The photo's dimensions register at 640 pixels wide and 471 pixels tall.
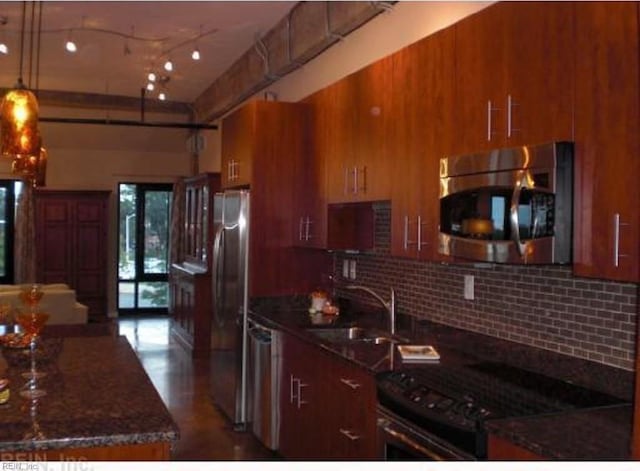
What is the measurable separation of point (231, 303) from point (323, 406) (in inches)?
68.5

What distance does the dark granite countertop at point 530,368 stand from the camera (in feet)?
6.31

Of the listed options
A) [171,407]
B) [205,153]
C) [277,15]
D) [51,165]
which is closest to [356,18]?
[277,15]

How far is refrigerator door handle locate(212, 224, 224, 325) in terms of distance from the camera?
526 cm

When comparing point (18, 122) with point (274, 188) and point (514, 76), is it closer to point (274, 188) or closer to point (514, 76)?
point (274, 188)

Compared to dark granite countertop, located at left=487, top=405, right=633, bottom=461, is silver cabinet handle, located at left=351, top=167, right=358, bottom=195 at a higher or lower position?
higher

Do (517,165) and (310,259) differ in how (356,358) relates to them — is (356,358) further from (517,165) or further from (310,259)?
(310,259)

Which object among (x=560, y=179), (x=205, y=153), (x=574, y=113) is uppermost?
(x=205, y=153)

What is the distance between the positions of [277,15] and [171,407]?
338 centimetres

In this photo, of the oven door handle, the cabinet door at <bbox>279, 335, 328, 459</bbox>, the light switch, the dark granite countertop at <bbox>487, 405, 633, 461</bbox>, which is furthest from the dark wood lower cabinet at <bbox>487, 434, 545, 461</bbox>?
the light switch

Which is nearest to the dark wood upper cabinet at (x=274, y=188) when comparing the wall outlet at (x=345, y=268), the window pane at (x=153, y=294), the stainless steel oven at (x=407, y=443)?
the wall outlet at (x=345, y=268)

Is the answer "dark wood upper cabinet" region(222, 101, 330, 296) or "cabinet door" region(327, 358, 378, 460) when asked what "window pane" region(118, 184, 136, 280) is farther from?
Answer: "cabinet door" region(327, 358, 378, 460)

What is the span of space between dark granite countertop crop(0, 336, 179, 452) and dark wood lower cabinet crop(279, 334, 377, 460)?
3.31 feet

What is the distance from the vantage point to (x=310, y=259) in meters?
5.12

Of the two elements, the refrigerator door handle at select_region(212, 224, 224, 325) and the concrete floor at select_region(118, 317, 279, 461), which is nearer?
the concrete floor at select_region(118, 317, 279, 461)
